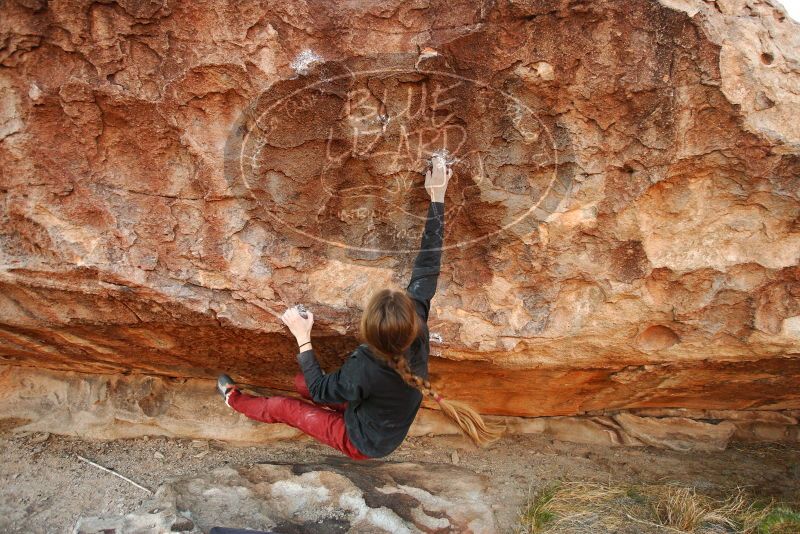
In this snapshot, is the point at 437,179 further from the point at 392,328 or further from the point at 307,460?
the point at 307,460

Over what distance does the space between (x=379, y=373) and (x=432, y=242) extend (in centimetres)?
54

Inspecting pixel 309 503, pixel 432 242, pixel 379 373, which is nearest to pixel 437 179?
pixel 432 242

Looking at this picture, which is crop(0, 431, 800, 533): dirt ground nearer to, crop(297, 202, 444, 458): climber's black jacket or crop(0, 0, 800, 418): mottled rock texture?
crop(0, 0, 800, 418): mottled rock texture

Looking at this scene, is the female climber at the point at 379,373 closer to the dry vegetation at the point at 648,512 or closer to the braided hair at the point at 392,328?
the braided hair at the point at 392,328

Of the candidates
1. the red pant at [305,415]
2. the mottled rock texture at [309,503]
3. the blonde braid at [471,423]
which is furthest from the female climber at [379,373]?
the blonde braid at [471,423]

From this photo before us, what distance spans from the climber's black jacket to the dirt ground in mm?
765

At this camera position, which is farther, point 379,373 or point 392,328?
point 379,373

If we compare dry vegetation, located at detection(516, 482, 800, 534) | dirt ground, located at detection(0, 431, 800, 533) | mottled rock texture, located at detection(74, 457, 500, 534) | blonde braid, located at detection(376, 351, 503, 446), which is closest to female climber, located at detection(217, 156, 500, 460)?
mottled rock texture, located at detection(74, 457, 500, 534)

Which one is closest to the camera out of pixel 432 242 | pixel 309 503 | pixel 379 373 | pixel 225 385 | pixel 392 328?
pixel 392 328

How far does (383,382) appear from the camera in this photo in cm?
215

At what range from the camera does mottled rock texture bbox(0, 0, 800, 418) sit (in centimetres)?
212

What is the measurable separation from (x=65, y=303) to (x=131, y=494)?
0.91 m

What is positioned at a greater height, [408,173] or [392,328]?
[408,173]

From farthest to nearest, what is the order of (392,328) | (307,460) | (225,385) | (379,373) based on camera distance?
1. (307,460)
2. (225,385)
3. (379,373)
4. (392,328)
